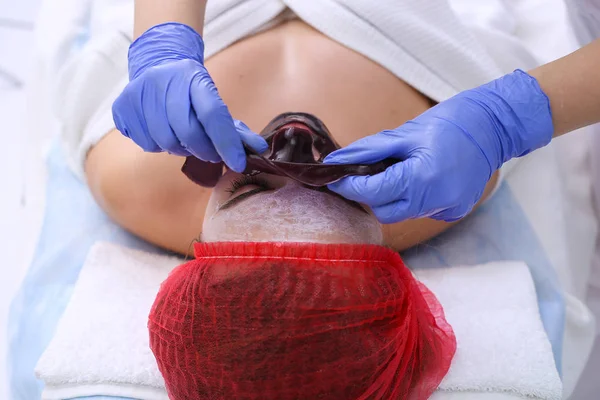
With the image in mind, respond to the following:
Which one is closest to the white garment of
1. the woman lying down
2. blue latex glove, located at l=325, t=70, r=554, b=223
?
the woman lying down

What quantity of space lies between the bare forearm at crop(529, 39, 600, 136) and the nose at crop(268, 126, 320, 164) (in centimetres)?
42

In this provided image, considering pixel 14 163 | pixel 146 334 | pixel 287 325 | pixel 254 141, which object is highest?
pixel 254 141

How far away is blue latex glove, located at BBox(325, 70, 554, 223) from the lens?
2.84ft

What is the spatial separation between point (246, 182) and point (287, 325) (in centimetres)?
26

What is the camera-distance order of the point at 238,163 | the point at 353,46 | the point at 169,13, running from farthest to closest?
the point at 353,46, the point at 169,13, the point at 238,163

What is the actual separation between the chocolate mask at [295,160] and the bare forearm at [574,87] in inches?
12.0

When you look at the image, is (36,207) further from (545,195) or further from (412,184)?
(545,195)

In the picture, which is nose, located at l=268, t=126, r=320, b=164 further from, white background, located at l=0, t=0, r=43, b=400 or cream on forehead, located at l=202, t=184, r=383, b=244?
white background, located at l=0, t=0, r=43, b=400

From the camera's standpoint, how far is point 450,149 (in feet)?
2.93

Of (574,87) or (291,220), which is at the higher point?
(574,87)

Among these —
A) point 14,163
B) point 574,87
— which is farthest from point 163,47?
point 14,163

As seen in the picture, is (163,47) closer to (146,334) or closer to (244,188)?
(244,188)

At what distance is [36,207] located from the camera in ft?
5.06

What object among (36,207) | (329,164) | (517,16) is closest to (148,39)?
(329,164)
